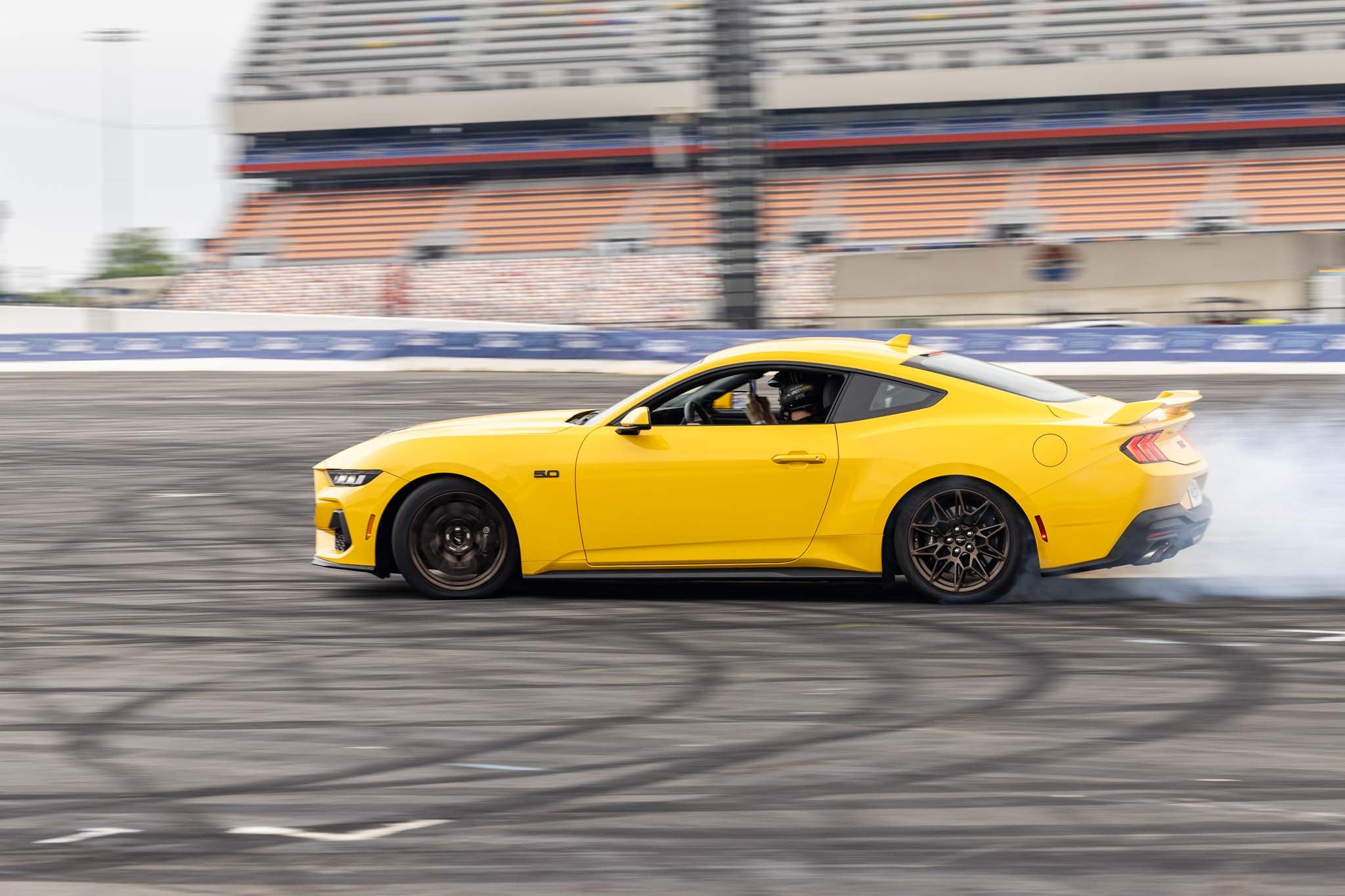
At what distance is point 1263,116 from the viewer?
50.9 m

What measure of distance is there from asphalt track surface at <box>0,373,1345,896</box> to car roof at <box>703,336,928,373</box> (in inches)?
45.1

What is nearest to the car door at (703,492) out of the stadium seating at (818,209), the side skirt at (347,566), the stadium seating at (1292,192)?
the side skirt at (347,566)

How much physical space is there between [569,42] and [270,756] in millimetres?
55688

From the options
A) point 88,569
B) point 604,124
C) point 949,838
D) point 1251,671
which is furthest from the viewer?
point 604,124

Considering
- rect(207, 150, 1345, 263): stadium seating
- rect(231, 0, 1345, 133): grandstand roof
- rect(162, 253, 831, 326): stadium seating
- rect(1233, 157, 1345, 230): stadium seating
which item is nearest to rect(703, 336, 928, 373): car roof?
rect(162, 253, 831, 326): stadium seating

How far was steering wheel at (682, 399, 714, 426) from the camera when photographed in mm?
7562

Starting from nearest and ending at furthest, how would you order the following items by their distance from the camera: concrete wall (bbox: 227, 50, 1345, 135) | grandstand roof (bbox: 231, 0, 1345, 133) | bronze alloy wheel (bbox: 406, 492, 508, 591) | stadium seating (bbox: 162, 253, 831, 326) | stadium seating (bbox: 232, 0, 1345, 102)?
bronze alloy wheel (bbox: 406, 492, 508, 591), stadium seating (bbox: 162, 253, 831, 326), concrete wall (bbox: 227, 50, 1345, 135), grandstand roof (bbox: 231, 0, 1345, 133), stadium seating (bbox: 232, 0, 1345, 102)

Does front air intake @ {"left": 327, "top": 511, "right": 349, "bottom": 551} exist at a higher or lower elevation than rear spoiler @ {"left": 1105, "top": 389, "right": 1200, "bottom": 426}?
lower

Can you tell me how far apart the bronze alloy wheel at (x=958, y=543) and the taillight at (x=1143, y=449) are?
0.64m

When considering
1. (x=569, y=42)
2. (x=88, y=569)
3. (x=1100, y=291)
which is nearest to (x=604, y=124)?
(x=569, y=42)

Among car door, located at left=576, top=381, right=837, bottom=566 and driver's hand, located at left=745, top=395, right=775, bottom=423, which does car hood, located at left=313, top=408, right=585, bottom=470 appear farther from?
driver's hand, located at left=745, top=395, right=775, bottom=423

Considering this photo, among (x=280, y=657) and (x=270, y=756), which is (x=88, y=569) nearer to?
(x=280, y=657)

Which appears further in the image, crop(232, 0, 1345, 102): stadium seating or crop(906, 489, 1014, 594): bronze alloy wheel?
crop(232, 0, 1345, 102): stadium seating

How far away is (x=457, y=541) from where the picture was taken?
7805 mm
